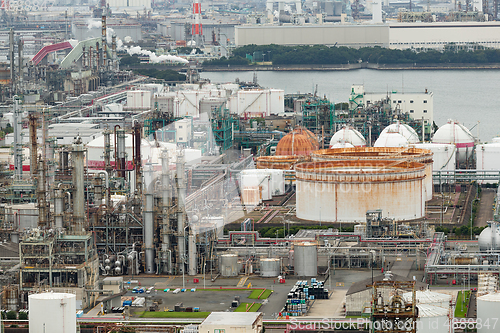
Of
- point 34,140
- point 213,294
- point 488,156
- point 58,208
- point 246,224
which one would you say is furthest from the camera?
point 488,156

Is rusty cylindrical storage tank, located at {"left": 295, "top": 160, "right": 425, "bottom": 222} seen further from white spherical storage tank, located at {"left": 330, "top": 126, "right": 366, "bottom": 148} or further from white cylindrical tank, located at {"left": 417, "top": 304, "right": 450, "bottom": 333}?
white cylindrical tank, located at {"left": 417, "top": 304, "right": 450, "bottom": 333}

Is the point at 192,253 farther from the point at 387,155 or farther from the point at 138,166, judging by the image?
the point at 387,155

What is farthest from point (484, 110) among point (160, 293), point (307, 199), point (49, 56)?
point (160, 293)

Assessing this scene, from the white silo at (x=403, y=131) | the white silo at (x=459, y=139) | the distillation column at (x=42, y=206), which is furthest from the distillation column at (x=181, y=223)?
the white silo at (x=459, y=139)

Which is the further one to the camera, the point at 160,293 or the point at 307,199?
the point at 307,199

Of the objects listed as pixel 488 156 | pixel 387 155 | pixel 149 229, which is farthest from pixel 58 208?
pixel 488 156

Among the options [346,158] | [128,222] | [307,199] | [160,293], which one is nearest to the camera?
[160,293]

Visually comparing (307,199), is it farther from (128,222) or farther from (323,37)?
(323,37)
